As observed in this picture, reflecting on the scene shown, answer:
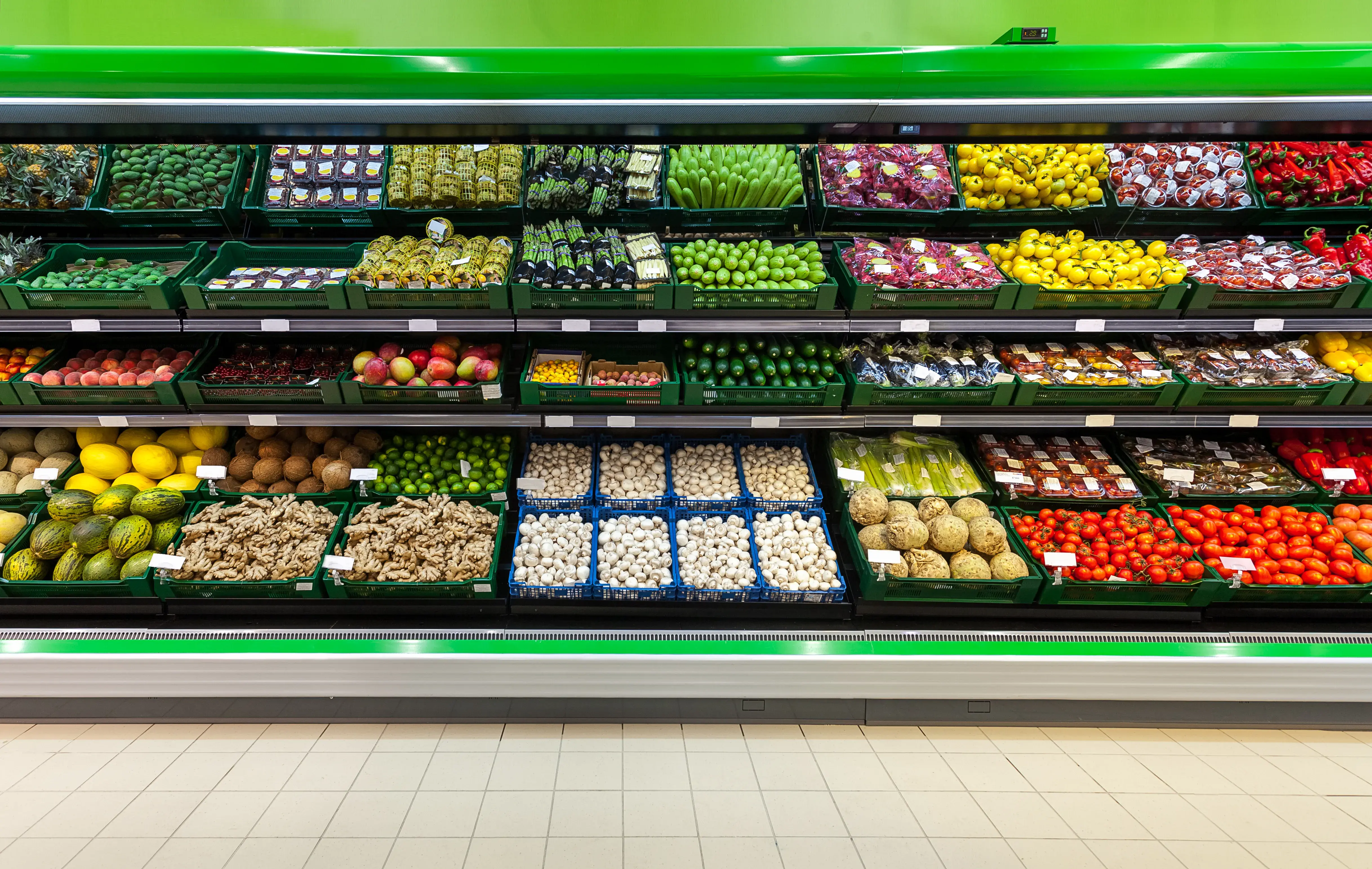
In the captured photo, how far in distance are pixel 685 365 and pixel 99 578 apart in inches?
100

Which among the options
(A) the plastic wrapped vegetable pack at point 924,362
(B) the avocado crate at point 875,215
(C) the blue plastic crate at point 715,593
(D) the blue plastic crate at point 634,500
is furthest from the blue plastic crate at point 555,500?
(B) the avocado crate at point 875,215

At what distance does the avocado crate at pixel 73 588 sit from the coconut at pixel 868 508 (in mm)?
2973

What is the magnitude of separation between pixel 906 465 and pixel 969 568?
666 mm

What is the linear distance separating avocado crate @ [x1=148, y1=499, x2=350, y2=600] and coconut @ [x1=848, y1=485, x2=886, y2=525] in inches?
89.7

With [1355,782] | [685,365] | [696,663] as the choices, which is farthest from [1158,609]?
[685,365]

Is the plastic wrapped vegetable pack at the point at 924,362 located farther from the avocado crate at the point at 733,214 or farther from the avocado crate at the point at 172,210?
the avocado crate at the point at 172,210

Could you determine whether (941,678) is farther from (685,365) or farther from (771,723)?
(685,365)

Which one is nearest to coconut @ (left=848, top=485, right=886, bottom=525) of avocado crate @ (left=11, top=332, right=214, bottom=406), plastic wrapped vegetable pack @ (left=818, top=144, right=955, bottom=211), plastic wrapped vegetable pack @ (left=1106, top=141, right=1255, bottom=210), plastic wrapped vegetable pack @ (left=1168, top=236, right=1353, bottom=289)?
plastic wrapped vegetable pack @ (left=818, top=144, right=955, bottom=211)

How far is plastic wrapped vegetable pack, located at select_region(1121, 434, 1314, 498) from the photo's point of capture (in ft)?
9.66

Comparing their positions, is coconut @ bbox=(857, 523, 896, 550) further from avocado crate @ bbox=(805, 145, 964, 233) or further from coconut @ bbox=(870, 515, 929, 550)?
avocado crate @ bbox=(805, 145, 964, 233)

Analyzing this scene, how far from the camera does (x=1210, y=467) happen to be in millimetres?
3043

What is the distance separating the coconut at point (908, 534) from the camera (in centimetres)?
265

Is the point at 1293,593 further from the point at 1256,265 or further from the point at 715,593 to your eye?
the point at 715,593

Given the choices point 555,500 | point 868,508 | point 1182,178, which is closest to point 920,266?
point 868,508
